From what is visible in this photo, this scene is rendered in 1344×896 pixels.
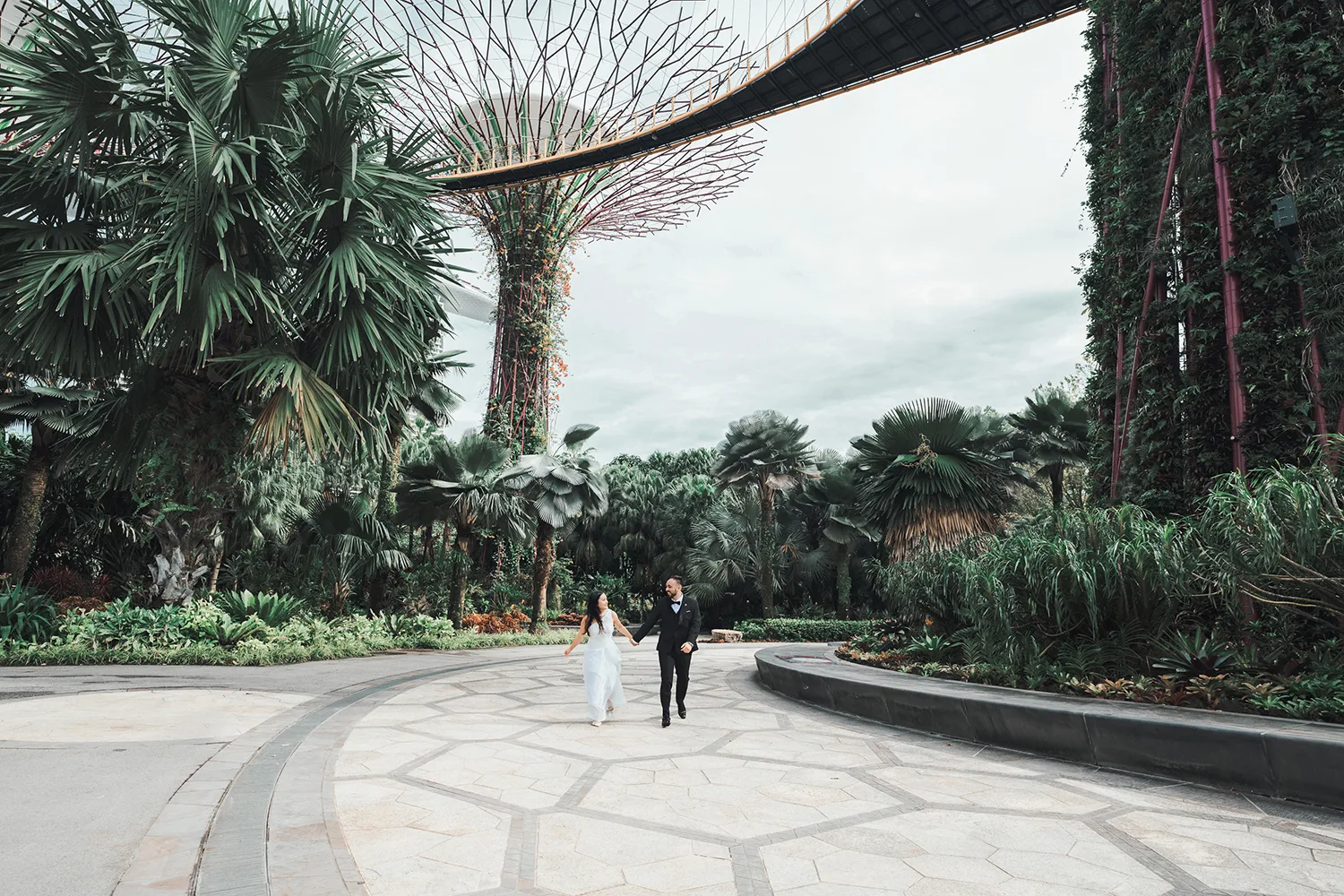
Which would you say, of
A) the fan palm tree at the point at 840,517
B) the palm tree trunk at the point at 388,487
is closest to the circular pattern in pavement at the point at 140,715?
the palm tree trunk at the point at 388,487

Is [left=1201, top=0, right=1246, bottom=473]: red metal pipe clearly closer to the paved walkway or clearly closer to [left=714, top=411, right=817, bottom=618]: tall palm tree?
the paved walkway

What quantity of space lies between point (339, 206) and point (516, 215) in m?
14.3

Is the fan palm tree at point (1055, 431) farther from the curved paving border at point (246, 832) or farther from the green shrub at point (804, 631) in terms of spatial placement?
the curved paving border at point (246, 832)

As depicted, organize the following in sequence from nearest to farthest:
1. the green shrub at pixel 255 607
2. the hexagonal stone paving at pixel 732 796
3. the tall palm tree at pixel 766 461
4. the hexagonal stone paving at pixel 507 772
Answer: the hexagonal stone paving at pixel 732 796
the hexagonal stone paving at pixel 507 772
the green shrub at pixel 255 607
the tall palm tree at pixel 766 461

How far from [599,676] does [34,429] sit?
13.2 m

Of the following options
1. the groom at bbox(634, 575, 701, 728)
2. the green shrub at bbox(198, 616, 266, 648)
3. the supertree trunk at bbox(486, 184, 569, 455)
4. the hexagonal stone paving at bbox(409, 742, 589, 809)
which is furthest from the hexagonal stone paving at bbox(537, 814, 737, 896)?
the supertree trunk at bbox(486, 184, 569, 455)

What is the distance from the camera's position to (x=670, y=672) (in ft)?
22.3

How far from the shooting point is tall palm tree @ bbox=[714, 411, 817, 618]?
74.8 ft

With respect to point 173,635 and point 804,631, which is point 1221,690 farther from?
point 804,631

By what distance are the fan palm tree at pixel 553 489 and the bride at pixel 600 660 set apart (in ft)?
33.0

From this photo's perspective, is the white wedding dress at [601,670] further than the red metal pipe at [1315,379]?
Yes

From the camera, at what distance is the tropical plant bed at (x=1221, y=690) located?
4766mm

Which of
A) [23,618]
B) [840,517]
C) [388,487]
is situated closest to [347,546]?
[388,487]

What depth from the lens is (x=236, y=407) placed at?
10555 millimetres
